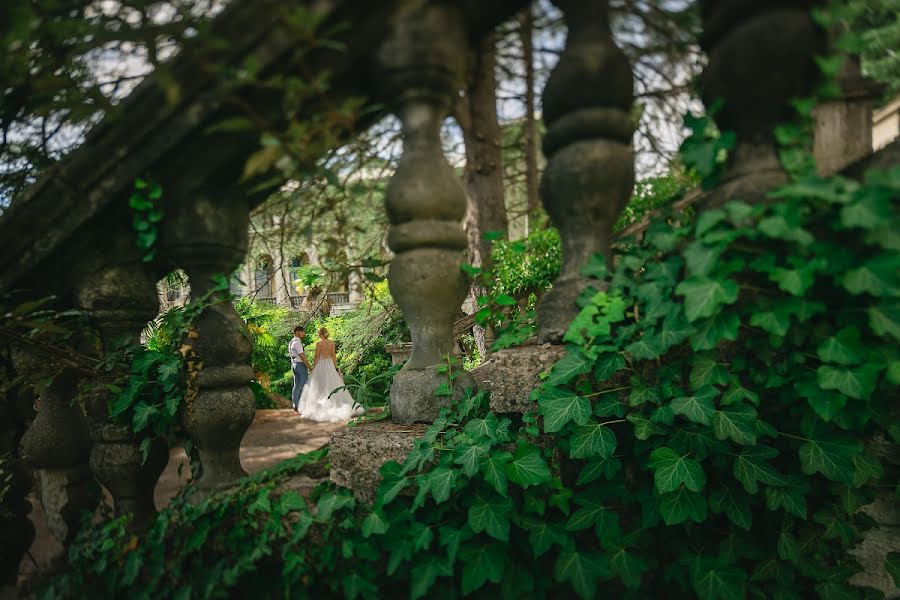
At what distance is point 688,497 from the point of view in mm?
1287

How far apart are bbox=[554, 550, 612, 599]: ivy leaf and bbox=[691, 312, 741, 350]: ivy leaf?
64 cm

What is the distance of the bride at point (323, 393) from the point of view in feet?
31.9

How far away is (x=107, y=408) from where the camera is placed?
6.81 feet

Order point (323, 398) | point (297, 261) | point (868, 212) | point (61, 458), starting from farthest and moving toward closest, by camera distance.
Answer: point (323, 398), point (297, 261), point (61, 458), point (868, 212)

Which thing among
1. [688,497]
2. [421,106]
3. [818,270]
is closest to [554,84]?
[421,106]

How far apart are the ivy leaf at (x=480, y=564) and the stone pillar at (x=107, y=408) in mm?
1441

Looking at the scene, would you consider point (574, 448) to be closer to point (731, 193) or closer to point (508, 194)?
point (731, 193)

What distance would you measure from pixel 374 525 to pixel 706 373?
3.42 feet

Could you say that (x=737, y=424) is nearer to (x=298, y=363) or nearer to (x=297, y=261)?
(x=297, y=261)

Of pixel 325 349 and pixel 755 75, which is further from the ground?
pixel 755 75

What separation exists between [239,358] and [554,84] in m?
1.57

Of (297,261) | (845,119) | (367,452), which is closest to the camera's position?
(367,452)

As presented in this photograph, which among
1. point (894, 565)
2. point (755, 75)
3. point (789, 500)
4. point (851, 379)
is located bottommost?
point (894, 565)

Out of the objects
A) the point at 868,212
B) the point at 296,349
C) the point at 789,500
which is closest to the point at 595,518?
the point at 789,500
